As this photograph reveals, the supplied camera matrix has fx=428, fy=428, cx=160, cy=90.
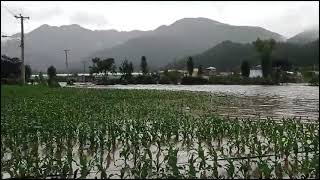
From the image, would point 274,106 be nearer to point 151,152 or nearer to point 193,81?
point 151,152

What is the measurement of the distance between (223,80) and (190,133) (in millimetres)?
64790

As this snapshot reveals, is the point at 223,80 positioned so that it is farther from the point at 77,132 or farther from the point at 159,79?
the point at 77,132

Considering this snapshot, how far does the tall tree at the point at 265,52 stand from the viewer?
10.0 meters

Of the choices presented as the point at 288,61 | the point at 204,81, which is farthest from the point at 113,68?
the point at 288,61

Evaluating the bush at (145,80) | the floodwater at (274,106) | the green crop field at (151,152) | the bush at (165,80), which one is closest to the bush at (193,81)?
the bush at (165,80)

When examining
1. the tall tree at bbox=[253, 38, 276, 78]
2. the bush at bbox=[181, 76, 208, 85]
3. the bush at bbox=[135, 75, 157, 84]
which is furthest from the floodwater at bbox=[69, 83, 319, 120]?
the bush at bbox=[135, 75, 157, 84]

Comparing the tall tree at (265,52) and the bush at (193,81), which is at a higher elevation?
the tall tree at (265,52)

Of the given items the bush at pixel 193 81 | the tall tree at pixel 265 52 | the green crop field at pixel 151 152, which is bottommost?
the bush at pixel 193 81

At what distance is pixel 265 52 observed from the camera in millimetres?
10711

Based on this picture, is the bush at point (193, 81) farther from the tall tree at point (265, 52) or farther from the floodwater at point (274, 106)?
the tall tree at point (265, 52)

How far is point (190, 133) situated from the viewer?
442 inches

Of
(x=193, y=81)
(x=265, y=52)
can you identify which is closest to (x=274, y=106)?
(x=265, y=52)

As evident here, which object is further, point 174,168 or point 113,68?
point 113,68

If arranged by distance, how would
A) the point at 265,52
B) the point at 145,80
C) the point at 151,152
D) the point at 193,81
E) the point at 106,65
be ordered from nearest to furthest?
the point at 151,152 → the point at 265,52 → the point at 193,81 → the point at 145,80 → the point at 106,65
